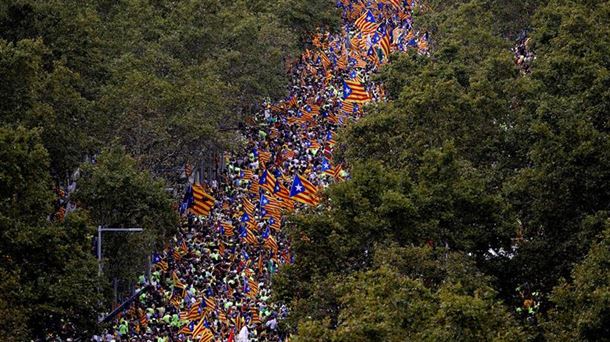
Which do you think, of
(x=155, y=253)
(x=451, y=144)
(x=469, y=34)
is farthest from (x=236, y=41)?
(x=451, y=144)

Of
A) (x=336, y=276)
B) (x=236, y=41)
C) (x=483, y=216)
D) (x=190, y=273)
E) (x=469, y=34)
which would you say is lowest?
(x=336, y=276)

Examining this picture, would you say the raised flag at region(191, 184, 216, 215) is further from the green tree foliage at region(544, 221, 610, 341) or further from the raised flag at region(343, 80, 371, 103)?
the green tree foliage at region(544, 221, 610, 341)

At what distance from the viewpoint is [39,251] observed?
47.5 m

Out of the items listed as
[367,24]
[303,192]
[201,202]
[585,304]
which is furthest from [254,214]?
[367,24]

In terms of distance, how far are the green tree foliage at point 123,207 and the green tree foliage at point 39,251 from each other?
7.59m

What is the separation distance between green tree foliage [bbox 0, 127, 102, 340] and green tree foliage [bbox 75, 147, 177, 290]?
759 cm

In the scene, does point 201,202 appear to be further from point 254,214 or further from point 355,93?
point 355,93

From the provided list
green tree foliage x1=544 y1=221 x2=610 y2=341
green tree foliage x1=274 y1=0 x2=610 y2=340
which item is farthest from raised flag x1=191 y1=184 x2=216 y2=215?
green tree foliage x1=544 y1=221 x2=610 y2=341

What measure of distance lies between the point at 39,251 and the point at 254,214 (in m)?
18.8

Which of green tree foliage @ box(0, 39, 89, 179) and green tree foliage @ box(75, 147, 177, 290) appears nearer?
green tree foliage @ box(0, 39, 89, 179)

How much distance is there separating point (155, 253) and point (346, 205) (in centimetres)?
1667

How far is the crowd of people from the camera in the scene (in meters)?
53.7

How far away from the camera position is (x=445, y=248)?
46.4 metres

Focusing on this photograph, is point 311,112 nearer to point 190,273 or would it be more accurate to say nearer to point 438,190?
point 190,273
